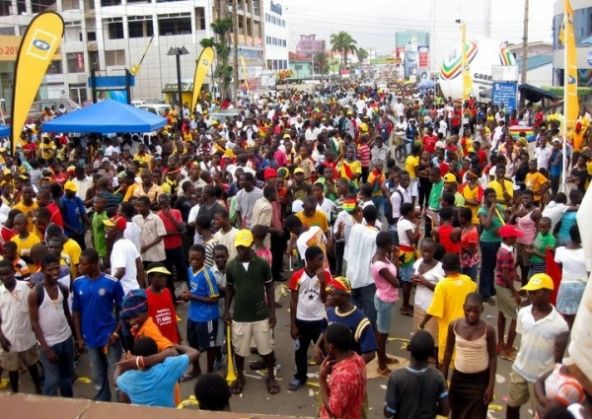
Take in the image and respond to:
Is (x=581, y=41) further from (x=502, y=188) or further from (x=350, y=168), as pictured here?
(x=502, y=188)

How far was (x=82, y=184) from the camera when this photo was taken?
1031 centimetres

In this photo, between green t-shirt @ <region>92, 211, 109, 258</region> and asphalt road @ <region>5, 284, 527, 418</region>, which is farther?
green t-shirt @ <region>92, 211, 109, 258</region>

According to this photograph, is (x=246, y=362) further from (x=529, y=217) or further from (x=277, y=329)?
(x=529, y=217)

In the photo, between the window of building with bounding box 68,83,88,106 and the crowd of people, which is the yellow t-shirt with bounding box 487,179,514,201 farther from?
the window of building with bounding box 68,83,88,106

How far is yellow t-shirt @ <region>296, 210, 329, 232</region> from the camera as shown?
763cm

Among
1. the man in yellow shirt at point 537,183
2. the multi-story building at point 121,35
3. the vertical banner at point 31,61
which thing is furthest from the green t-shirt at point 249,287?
the multi-story building at point 121,35

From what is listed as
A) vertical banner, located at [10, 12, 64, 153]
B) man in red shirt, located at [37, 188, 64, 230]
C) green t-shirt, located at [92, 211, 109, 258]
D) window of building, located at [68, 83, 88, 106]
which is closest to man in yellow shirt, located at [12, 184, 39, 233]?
man in red shirt, located at [37, 188, 64, 230]

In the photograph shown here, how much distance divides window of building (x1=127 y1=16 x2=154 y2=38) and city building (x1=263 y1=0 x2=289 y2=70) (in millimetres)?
21503

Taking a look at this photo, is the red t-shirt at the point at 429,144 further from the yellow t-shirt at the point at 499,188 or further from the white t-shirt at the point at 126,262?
the white t-shirt at the point at 126,262

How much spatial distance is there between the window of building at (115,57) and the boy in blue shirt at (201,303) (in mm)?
52768

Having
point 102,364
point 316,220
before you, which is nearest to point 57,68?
point 316,220

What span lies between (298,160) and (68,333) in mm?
7459

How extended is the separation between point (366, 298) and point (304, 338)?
33.6 inches

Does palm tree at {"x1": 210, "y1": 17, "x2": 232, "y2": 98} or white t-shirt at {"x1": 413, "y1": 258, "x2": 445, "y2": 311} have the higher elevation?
palm tree at {"x1": 210, "y1": 17, "x2": 232, "y2": 98}
